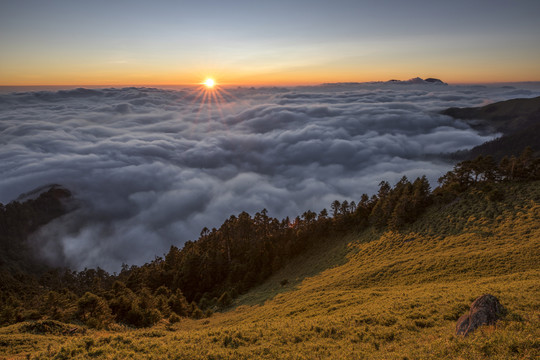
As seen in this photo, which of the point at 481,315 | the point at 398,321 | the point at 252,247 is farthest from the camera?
the point at 252,247

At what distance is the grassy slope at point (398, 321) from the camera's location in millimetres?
16670

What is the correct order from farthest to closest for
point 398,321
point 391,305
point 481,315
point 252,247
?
1. point 252,247
2. point 391,305
3. point 398,321
4. point 481,315

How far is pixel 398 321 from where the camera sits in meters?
22.0

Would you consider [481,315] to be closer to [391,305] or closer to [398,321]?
[398,321]

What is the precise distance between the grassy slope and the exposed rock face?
57 centimetres

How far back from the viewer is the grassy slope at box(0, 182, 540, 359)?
16.7m

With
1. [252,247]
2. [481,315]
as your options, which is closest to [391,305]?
[481,315]

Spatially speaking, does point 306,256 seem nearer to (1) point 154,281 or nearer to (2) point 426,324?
(1) point 154,281

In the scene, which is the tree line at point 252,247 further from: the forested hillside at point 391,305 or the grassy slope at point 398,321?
the grassy slope at point 398,321

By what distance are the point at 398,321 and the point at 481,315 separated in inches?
248

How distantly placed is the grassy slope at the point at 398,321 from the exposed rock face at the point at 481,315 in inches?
22.3

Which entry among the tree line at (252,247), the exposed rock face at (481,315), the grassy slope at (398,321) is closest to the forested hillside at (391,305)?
the grassy slope at (398,321)

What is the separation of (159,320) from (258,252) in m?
45.6

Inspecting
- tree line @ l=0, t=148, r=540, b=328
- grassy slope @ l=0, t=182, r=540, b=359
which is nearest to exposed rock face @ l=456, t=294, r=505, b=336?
grassy slope @ l=0, t=182, r=540, b=359
